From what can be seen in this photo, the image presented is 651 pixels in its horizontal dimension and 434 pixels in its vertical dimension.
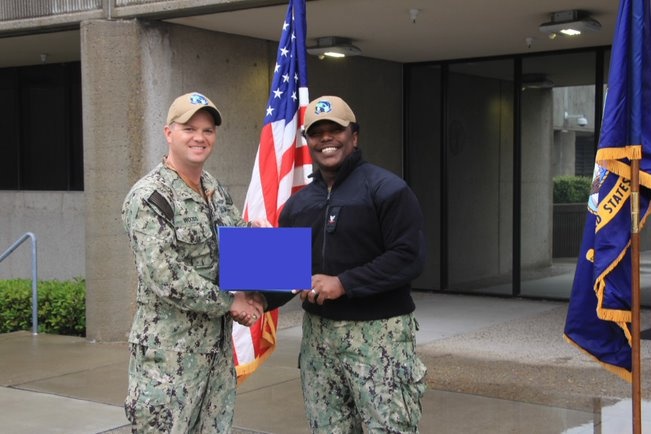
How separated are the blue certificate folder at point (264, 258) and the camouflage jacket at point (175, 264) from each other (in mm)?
122

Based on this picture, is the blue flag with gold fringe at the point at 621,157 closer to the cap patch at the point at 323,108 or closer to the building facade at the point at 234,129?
the cap patch at the point at 323,108

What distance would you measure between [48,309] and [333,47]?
A: 3.95 meters

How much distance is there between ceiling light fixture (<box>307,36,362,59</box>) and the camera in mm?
9516

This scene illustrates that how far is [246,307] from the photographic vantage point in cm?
362

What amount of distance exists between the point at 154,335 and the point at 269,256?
21.3 inches

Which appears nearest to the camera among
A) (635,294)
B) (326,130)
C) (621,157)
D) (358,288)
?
(358,288)

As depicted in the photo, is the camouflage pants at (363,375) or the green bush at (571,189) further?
the green bush at (571,189)

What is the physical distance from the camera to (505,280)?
11266 millimetres

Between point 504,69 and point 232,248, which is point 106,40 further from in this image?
point 232,248

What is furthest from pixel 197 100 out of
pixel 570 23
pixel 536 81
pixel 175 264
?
pixel 536 81

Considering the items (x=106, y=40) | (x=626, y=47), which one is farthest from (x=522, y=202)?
(x=626, y=47)

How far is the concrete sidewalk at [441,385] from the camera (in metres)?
5.86

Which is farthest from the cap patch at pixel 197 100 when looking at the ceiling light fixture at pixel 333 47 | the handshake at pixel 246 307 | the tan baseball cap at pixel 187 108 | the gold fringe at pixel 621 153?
the ceiling light fixture at pixel 333 47

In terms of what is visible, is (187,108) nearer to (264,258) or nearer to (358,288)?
(264,258)
